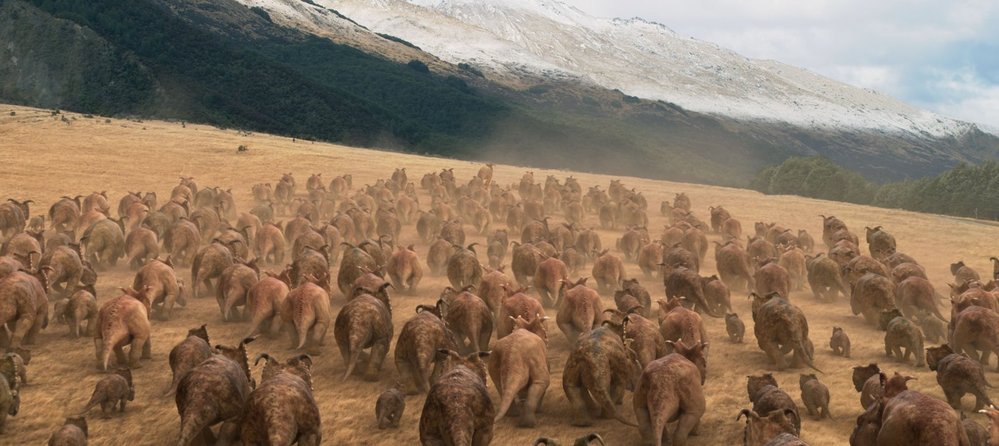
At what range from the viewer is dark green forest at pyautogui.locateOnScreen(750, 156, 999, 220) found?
224ft

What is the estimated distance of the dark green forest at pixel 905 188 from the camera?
68.2 m

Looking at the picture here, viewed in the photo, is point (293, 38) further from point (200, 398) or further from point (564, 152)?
point (200, 398)

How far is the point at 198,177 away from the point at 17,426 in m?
33.0

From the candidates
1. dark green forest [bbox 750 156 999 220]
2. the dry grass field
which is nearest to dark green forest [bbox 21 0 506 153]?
the dry grass field

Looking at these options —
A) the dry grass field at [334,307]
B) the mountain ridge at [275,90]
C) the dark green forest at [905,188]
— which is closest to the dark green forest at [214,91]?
the mountain ridge at [275,90]

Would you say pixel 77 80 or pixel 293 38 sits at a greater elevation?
pixel 293 38

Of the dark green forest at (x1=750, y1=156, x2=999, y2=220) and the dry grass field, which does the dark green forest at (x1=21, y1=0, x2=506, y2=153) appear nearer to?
the dry grass field

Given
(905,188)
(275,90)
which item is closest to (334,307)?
(905,188)

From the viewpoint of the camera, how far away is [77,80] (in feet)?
307

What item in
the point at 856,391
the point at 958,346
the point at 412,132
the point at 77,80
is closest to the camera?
the point at 856,391

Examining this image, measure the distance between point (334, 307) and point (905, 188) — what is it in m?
76.4

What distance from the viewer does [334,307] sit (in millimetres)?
19109

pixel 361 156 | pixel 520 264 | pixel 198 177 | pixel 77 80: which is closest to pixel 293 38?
pixel 77 80

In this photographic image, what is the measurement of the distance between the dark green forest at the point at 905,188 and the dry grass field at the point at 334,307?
29.0m
